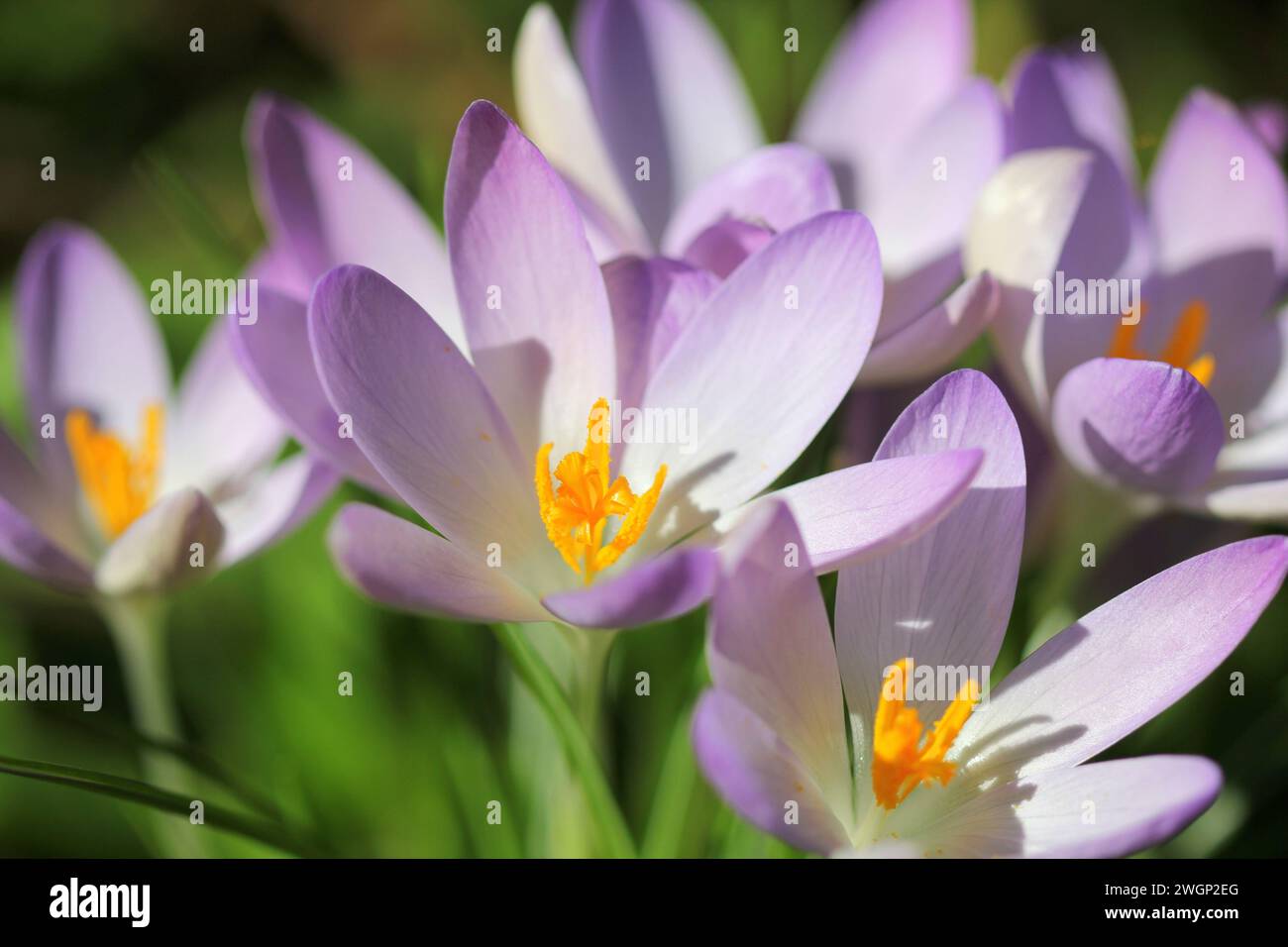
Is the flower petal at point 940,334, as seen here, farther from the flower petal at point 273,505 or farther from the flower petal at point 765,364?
the flower petal at point 273,505

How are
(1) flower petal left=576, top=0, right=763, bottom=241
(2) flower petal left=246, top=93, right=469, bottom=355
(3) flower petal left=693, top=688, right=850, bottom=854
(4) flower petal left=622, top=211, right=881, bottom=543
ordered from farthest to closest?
(1) flower petal left=576, top=0, right=763, bottom=241
(2) flower petal left=246, top=93, right=469, bottom=355
(4) flower petal left=622, top=211, right=881, bottom=543
(3) flower petal left=693, top=688, right=850, bottom=854

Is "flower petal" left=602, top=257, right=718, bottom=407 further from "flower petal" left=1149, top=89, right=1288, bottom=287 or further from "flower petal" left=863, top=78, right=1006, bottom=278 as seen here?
"flower petal" left=1149, top=89, right=1288, bottom=287

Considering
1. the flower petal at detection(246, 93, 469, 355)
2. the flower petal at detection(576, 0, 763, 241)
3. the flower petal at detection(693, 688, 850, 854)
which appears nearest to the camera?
the flower petal at detection(693, 688, 850, 854)

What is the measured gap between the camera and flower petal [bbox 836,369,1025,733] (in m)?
0.47

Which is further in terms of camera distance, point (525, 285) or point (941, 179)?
point (941, 179)

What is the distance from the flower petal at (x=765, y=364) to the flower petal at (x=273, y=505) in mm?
146

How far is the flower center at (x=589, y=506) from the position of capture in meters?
0.53

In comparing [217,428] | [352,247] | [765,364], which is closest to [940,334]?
[765,364]

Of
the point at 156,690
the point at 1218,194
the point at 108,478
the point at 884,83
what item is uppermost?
the point at 884,83

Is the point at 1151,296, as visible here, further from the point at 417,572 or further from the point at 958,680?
the point at 417,572

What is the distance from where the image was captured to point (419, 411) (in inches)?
19.4

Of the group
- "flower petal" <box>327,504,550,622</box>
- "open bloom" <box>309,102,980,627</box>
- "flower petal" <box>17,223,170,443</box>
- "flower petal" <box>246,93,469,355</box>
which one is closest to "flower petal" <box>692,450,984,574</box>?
"open bloom" <box>309,102,980,627</box>

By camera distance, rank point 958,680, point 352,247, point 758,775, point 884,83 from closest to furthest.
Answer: point 758,775, point 958,680, point 352,247, point 884,83

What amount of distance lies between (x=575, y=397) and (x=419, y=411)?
0.08 meters
